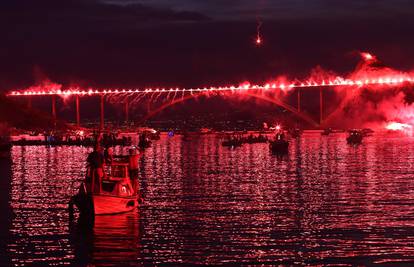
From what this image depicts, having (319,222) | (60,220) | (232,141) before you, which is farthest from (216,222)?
(232,141)

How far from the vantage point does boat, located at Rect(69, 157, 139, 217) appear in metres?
28.1

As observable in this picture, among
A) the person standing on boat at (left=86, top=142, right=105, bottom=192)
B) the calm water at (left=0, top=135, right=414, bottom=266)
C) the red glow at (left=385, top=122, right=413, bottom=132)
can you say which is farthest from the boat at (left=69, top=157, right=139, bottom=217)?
the red glow at (left=385, top=122, right=413, bottom=132)

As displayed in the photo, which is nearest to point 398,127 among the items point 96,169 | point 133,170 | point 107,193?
point 133,170

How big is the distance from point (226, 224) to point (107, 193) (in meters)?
4.01

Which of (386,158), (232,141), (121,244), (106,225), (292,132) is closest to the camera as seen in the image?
(121,244)

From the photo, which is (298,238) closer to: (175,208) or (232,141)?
(175,208)

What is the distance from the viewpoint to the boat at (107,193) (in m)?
28.1

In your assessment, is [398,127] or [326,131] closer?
[326,131]

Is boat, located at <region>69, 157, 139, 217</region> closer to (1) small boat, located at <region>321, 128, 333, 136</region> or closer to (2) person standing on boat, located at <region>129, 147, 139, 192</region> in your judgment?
(2) person standing on boat, located at <region>129, 147, 139, 192</region>

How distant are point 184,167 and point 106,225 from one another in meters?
32.2

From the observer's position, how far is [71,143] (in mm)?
116875

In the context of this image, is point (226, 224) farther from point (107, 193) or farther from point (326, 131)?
point (326, 131)

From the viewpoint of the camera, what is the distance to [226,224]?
91.2ft

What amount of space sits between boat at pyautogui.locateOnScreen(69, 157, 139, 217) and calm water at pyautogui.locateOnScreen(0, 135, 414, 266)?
0.38 metres
